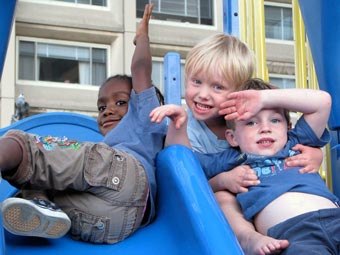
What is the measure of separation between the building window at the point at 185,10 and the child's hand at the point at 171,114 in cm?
787

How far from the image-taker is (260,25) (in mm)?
1643

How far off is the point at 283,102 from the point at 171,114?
0.20 meters

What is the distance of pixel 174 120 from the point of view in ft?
3.71

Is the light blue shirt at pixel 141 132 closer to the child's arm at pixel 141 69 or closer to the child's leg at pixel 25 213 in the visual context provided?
the child's arm at pixel 141 69

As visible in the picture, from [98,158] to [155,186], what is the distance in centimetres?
16

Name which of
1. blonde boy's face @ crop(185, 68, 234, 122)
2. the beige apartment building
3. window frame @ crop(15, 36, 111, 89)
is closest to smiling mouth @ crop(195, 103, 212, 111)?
blonde boy's face @ crop(185, 68, 234, 122)

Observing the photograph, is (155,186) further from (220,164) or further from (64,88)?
(64,88)

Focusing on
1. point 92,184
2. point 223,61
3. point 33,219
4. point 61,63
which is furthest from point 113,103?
point 61,63

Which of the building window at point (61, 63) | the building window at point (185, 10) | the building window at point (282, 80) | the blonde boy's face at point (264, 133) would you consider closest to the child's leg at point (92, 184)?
the blonde boy's face at point (264, 133)

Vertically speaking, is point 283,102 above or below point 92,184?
above

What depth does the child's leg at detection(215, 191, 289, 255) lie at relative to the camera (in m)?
0.92

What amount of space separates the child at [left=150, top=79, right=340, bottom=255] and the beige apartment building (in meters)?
6.68

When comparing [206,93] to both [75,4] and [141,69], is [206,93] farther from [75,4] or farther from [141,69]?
[75,4]

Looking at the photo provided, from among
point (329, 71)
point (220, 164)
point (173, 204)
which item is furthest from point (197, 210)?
point (329, 71)
